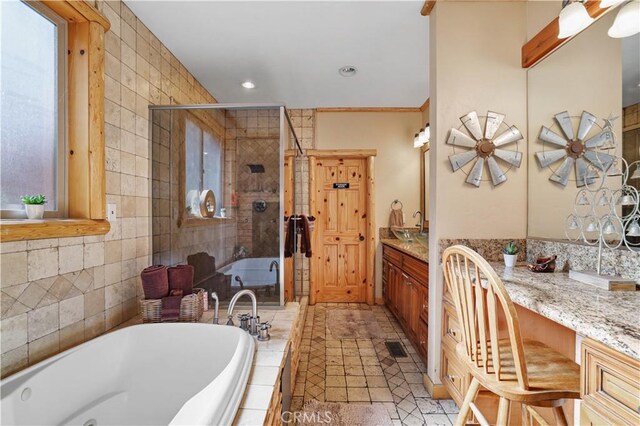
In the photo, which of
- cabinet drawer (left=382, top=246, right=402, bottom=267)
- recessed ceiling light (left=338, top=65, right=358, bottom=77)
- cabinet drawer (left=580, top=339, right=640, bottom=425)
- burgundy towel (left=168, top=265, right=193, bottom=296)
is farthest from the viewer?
cabinet drawer (left=382, top=246, right=402, bottom=267)

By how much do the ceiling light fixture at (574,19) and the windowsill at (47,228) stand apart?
2653mm

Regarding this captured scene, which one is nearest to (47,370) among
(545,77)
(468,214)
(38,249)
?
(38,249)

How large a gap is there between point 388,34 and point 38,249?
2519mm

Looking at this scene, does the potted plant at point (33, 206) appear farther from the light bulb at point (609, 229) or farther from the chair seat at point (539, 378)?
the light bulb at point (609, 229)

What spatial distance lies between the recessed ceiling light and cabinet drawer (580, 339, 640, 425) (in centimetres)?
256

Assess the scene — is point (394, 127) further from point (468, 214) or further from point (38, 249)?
point (38, 249)

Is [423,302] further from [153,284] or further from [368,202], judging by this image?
[153,284]

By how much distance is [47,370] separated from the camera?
1130mm

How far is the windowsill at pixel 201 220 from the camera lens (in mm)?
2264

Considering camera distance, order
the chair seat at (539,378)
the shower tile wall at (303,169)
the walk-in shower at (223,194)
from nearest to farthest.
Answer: the chair seat at (539,378)
the walk-in shower at (223,194)
the shower tile wall at (303,169)

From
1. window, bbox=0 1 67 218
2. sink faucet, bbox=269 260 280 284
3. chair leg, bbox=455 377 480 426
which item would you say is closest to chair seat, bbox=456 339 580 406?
chair leg, bbox=455 377 480 426

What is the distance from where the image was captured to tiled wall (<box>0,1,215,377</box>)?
1.20 metres

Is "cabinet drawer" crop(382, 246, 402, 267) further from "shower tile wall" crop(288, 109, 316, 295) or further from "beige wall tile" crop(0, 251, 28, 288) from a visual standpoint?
"beige wall tile" crop(0, 251, 28, 288)

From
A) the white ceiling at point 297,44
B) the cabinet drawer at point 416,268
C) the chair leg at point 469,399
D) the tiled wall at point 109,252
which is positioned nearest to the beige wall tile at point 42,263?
the tiled wall at point 109,252
